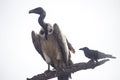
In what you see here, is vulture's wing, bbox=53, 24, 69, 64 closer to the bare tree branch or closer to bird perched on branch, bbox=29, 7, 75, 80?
bird perched on branch, bbox=29, 7, 75, 80

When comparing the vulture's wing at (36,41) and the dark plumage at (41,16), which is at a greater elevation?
the dark plumage at (41,16)

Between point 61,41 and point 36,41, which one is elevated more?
point 61,41

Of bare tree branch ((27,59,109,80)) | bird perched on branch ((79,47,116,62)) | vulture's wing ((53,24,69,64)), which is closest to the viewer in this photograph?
bare tree branch ((27,59,109,80))

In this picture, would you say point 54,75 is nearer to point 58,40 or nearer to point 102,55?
point 102,55

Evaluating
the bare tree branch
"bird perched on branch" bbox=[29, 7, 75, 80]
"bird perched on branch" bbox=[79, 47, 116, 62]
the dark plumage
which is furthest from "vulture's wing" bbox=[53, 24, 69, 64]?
the bare tree branch

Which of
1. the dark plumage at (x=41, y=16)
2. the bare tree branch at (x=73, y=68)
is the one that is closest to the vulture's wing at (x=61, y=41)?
the dark plumage at (x=41, y=16)

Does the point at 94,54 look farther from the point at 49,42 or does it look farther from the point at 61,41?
the point at 49,42

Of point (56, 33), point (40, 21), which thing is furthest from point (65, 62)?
point (40, 21)

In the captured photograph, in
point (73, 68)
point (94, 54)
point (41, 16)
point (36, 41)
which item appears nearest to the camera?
point (73, 68)

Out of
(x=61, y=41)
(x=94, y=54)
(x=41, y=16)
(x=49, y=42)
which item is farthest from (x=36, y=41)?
(x=94, y=54)

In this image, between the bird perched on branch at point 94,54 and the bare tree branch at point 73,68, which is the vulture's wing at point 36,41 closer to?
the bird perched on branch at point 94,54

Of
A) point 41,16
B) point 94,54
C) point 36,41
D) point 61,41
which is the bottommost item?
point 94,54

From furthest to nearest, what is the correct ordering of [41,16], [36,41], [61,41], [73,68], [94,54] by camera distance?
1. [36,41]
2. [41,16]
3. [61,41]
4. [94,54]
5. [73,68]

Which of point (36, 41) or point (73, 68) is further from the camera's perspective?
point (36, 41)
